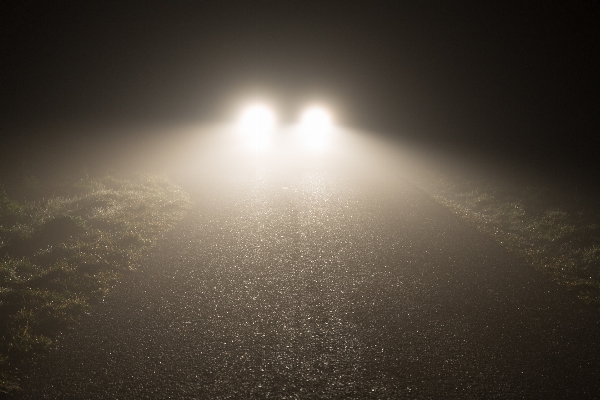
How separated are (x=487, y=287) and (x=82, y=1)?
36.9 metres

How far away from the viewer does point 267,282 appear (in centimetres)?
714

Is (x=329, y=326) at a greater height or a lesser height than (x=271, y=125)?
lesser

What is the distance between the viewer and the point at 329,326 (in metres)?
5.62

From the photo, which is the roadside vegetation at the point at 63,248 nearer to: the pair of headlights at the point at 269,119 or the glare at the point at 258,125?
the glare at the point at 258,125

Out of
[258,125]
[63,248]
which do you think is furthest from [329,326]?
[258,125]

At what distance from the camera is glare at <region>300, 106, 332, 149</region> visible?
32469 mm

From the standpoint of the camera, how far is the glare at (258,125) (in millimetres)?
32528

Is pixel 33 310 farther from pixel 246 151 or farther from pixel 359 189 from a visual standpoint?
pixel 246 151

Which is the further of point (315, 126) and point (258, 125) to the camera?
point (315, 126)

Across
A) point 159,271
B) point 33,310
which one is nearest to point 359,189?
point 159,271

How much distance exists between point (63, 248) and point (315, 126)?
39514mm

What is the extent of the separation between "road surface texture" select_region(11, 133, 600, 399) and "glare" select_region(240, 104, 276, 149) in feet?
71.3

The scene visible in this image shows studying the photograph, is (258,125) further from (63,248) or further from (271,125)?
(63,248)

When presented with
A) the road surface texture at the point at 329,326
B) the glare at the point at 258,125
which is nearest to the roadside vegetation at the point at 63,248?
the road surface texture at the point at 329,326
